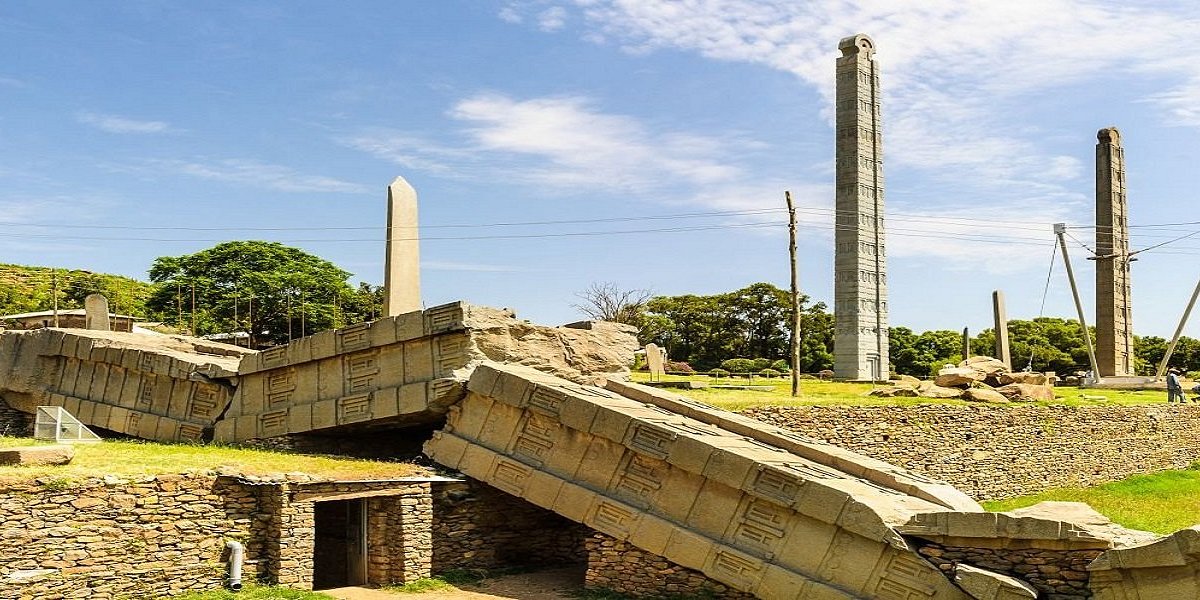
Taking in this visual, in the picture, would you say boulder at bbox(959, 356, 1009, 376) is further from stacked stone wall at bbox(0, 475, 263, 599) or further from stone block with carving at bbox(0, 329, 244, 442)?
stacked stone wall at bbox(0, 475, 263, 599)

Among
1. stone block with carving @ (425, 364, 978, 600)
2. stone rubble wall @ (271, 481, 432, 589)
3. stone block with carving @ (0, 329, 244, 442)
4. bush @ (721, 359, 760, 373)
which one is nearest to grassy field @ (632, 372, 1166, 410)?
stone block with carving @ (425, 364, 978, 600)

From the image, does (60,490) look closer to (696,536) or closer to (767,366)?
(696,536)

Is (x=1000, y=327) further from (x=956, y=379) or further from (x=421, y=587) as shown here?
(x=421, y=587)

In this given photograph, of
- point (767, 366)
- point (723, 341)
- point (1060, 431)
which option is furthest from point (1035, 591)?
point (723, 341)

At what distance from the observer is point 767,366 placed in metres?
48.8

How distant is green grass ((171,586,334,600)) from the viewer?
42.0 ft

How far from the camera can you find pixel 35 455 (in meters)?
12.7

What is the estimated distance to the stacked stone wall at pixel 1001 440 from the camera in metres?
21.8

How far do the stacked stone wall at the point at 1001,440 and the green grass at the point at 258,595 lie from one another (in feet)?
33.1

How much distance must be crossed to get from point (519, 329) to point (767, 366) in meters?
33.5

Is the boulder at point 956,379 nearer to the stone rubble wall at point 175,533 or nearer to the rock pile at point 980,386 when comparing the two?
the rock pile at point 980,386

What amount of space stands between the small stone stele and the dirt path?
11.7 ft

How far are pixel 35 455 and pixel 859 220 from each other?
25631 mm

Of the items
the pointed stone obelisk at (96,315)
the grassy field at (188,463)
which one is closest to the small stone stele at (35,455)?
the grassy field at (188,463)
